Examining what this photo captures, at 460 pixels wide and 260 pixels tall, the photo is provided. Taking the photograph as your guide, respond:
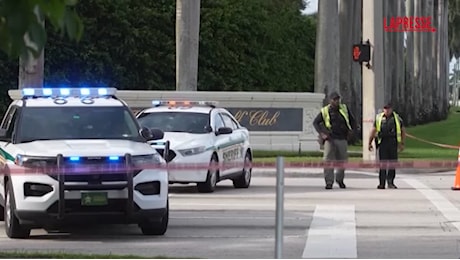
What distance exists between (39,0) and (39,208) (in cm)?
726

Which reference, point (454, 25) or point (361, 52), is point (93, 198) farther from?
point (454, 25)

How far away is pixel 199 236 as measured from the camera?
12242mm

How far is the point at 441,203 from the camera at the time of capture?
16.8 metres

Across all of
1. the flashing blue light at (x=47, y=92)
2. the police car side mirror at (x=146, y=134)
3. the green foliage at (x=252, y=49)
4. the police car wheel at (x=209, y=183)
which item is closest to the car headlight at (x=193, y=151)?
the police car wheel at (x=209, y=183)

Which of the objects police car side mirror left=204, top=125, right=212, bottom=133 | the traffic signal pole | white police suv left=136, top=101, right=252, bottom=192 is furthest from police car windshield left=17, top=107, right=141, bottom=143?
the traffic signal pole

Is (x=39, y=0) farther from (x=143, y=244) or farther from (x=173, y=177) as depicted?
(x=173, y=177)

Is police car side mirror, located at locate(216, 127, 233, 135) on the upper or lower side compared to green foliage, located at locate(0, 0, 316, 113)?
lower

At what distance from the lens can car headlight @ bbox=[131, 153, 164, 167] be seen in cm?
1122

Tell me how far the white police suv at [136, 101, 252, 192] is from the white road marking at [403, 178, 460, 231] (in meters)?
3.39

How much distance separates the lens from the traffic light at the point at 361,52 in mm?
24844

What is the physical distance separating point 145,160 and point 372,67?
14927 millimetres

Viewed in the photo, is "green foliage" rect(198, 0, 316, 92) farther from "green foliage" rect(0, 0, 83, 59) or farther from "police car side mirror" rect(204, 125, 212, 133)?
"green foliage" rect(0, 0, 83, 59)

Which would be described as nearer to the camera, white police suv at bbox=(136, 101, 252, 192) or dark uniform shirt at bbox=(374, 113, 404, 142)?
white police suv at bbox=(136, 101, 252, 192)

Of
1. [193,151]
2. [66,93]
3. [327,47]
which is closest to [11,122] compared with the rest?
→ [66,93]
